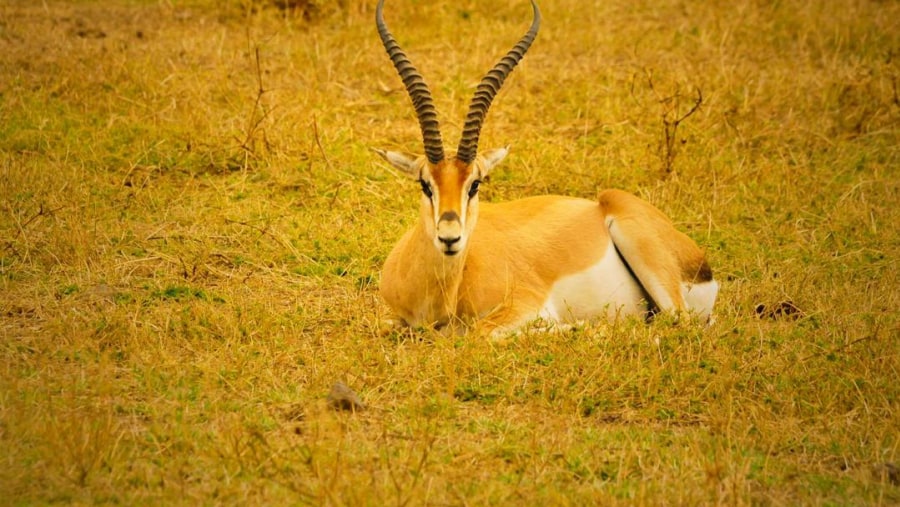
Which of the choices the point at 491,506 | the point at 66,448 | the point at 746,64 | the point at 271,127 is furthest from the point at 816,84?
the point at 66,448

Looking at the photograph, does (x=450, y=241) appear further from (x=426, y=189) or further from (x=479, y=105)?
(x=479, y=105)

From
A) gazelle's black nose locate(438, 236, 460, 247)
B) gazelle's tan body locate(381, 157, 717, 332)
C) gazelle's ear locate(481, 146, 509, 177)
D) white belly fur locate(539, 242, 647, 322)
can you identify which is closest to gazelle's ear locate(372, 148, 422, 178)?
gazelle's tan body locate(381, 157, 717, 332)

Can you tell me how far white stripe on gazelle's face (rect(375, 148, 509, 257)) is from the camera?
6266mm

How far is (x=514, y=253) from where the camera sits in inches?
287

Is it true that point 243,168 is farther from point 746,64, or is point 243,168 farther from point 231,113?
point 746,64

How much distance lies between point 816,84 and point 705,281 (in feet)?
15.6

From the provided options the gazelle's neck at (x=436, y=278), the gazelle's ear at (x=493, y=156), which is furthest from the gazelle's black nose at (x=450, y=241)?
the gazelle's ear at (x=493, y=156)

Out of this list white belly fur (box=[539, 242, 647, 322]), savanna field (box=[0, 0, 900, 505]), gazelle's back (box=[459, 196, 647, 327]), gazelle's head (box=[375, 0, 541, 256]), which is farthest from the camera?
white belly fur (box=[539, 242, 647, 322])

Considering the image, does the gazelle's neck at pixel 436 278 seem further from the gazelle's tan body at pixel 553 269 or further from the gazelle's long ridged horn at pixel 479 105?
the gazelle's long ridged horn at pixel 479 105

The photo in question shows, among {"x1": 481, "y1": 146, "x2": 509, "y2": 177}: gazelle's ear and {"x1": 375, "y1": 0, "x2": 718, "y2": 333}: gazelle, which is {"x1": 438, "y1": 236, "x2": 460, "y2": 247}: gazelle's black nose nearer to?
{"x1": 375, "y1": 0, "x2": 718, "y2": 333}: gazelle

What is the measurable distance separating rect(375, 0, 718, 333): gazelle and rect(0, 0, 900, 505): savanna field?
0.98 feet

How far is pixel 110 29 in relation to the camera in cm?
1188

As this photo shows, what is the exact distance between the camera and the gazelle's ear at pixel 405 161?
6840 mm

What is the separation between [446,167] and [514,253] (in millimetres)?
966
